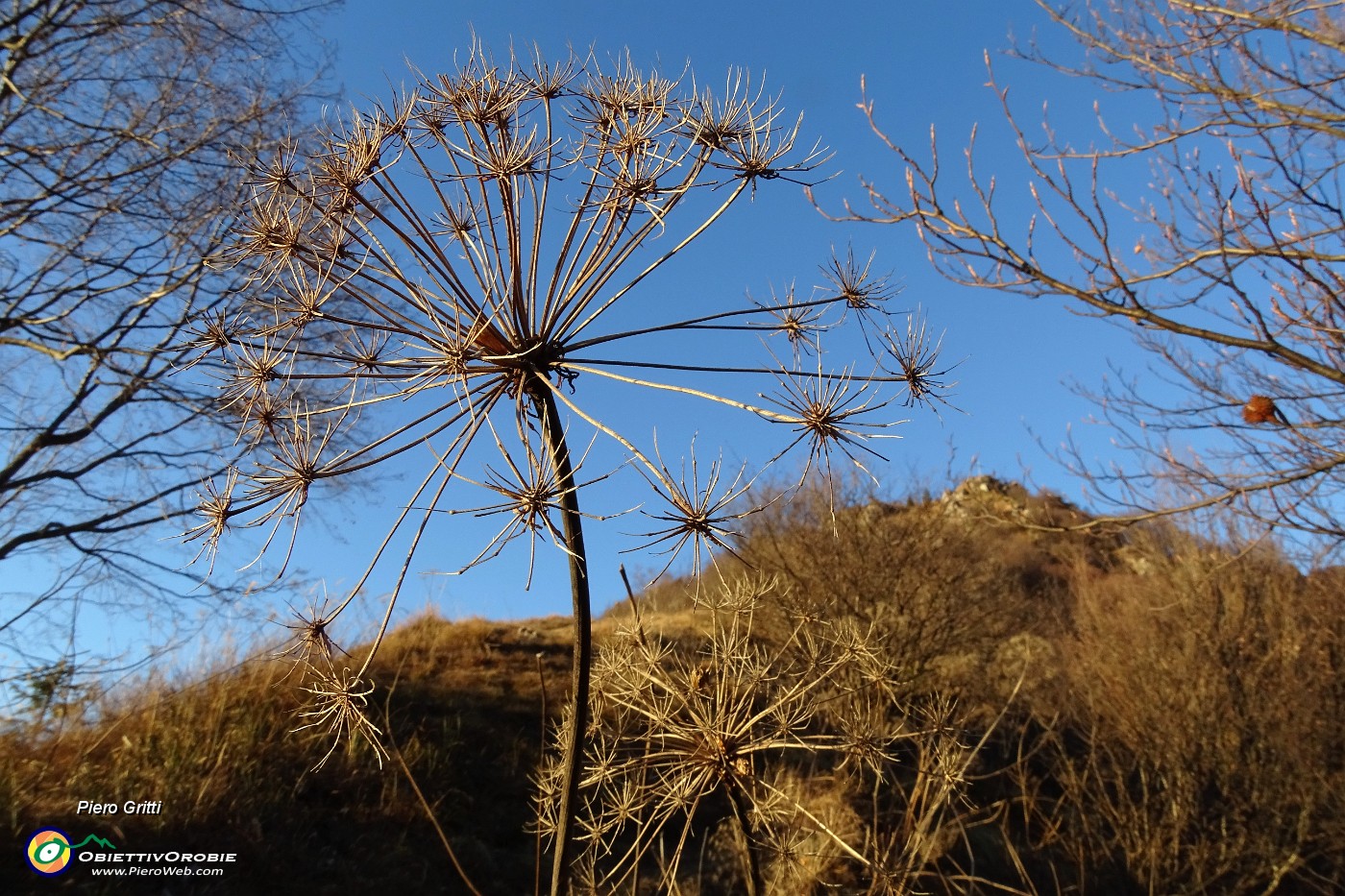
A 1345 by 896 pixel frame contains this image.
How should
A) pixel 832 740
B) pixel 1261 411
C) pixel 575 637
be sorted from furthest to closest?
pixel 1261 411, pixel 832 740, pixel 575 637

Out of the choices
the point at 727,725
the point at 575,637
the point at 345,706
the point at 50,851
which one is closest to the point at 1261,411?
the point at 727,725

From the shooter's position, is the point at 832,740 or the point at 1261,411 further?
the point at 1261,411

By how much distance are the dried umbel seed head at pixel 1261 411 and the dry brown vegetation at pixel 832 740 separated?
0.80 metres

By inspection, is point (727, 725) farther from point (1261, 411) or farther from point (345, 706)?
point (1261, 411)

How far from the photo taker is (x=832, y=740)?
3.29 m

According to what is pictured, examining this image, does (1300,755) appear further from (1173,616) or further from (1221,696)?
(1173,616)

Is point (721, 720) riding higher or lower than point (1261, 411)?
lower

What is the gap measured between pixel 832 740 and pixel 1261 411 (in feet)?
11.0

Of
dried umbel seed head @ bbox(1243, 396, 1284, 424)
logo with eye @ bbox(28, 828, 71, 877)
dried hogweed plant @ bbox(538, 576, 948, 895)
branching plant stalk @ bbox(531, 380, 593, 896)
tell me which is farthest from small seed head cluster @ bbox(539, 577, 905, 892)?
logo with eye @ bbox(28, 828, 71, 877)

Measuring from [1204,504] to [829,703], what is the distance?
8.68ft

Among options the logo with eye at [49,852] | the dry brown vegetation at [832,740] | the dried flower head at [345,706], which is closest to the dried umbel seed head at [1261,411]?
the dry brown vegetation at [832,740]

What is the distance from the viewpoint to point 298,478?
210cm

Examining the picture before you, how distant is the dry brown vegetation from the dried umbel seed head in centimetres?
80

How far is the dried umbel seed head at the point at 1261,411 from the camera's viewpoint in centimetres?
477
